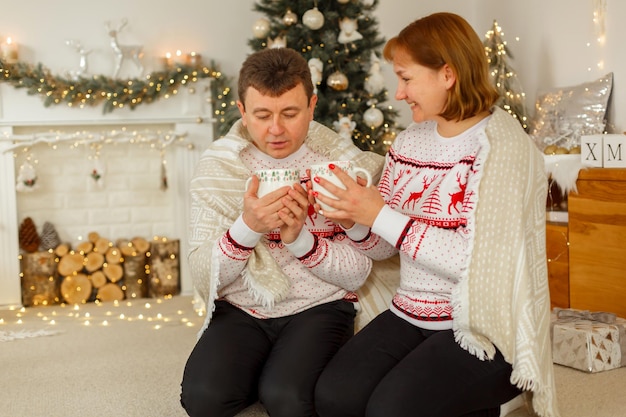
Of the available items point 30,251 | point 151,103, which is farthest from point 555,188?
point 30,251

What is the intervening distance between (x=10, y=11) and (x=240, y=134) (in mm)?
2729

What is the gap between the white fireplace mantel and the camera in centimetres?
425

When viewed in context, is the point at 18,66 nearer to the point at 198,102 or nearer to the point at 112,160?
the point at 112,160

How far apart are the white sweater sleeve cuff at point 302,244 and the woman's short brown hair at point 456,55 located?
449 mm

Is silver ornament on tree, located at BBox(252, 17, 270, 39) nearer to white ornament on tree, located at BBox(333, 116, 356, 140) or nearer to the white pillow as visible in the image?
white ornament on tree, located at BBox(333, 116, 356, 140)

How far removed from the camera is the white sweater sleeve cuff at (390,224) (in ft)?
5.69

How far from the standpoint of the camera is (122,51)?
4.33m

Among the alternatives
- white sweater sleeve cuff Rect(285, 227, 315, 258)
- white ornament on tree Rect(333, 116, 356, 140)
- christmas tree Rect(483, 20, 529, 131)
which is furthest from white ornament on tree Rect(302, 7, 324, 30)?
white sweater sleeve cuff Rect(285, 227, 315, 258)

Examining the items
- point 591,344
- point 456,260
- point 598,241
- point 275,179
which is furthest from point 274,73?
point 598,241

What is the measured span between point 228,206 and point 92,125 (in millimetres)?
2602

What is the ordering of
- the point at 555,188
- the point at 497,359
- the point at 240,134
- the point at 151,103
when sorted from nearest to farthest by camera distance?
the point at 497,359 → the point at 240,134 → the point at 555,188 → the point at 151,103

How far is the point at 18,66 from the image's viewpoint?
13.7 feet

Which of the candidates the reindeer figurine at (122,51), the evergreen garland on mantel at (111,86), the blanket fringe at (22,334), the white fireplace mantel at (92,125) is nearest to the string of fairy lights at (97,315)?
the blanket fringe at (22,334)

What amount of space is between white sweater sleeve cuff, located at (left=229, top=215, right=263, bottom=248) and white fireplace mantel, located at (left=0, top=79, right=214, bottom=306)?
267 centimetres
